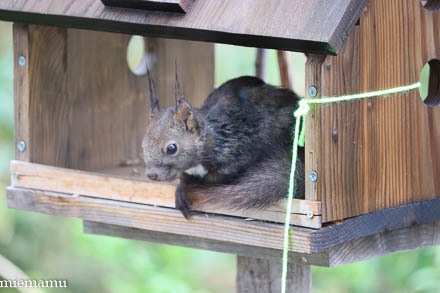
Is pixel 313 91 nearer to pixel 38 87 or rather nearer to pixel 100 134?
pixel 38 87

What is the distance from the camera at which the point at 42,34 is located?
3.29 m

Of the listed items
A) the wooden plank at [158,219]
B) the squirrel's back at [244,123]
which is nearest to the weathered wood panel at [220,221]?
the wooden plank at [158,219]

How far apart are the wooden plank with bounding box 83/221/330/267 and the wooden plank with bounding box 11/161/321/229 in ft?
0.66

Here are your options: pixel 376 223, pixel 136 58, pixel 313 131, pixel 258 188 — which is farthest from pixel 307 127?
pixel 136 58

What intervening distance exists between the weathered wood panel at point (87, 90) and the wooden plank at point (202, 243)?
365 millimetres

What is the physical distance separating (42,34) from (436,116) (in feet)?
5.00

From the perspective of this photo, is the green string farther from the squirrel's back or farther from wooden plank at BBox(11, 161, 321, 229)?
the squirrel's back

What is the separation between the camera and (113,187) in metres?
3.04

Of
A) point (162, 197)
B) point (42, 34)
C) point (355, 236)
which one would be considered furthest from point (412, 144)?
point (42, 34)

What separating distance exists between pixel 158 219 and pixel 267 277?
1.89ft

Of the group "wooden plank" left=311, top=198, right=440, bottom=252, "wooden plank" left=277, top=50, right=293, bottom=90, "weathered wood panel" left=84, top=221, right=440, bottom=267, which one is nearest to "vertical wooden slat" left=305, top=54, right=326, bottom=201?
"wooden plank" left=311, top=198, right=440, bottom=252

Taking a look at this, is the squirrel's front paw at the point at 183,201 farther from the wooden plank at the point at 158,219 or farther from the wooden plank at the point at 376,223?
the wooden plank at the point at 376,223

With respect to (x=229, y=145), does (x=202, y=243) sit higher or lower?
lower

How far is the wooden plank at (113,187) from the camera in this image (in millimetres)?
2668
